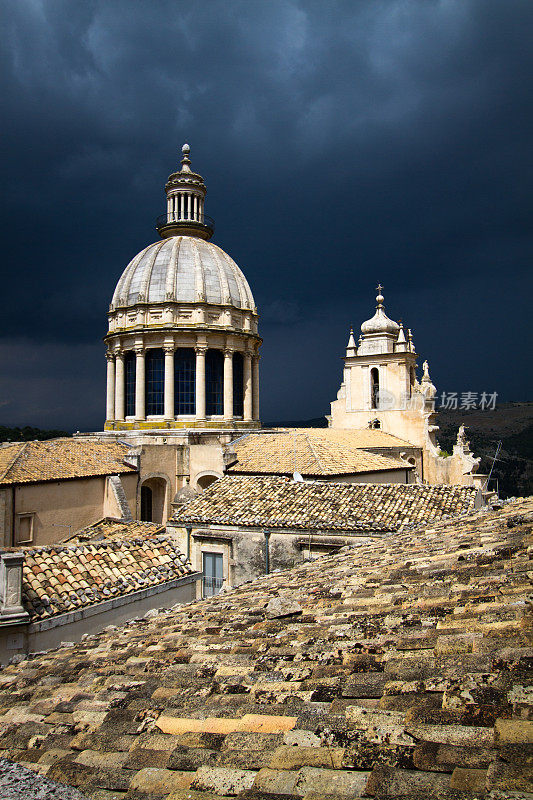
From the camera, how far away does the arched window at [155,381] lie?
1256 inches

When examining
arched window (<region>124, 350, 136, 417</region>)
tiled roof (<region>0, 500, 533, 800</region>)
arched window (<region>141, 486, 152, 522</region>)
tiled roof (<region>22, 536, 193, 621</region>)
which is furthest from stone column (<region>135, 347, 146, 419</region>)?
tiled roof (<region>0, 500, 533, 800</region>)

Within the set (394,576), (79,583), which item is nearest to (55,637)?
(79,583)

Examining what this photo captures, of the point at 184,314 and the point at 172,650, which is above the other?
the point at 184,314

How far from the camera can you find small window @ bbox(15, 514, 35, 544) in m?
21.0

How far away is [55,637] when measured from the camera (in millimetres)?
11031

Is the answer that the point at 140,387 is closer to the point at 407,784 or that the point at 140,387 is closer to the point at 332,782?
the point at 332,782

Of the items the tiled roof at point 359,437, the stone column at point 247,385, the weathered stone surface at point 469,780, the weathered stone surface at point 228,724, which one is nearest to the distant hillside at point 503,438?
the tiled roof at point 359,437

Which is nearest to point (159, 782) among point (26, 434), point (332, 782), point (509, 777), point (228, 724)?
point (228, 724)

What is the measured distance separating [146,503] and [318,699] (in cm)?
2692

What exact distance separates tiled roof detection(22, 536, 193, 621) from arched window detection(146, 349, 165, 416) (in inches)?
694

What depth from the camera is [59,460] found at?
78.2 feet

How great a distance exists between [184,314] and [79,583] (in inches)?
838

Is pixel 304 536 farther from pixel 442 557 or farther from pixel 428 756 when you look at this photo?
pixel 428 756

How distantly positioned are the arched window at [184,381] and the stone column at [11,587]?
21.1 metres
